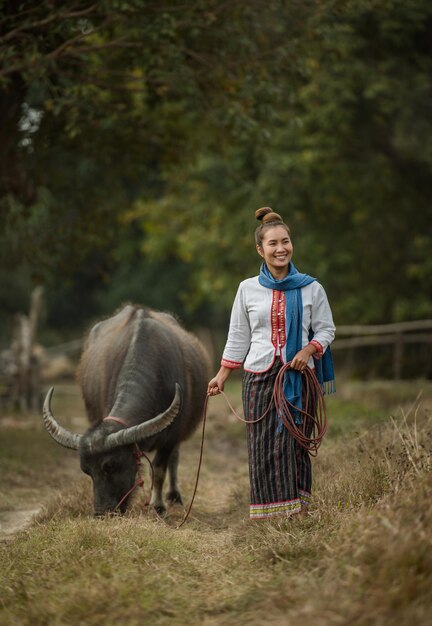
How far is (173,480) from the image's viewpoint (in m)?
8.50

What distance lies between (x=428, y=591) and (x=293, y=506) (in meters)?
2.21

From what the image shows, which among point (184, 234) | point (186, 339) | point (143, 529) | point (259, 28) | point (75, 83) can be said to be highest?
point (259, 28)

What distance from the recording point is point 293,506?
237 inches

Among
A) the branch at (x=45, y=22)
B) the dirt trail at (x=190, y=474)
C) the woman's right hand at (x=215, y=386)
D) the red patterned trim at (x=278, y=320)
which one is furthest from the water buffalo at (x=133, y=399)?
the branch at (x=45, y=22)

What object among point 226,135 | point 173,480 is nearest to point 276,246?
point 173,480

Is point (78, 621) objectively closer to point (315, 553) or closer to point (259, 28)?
point (315, 553)

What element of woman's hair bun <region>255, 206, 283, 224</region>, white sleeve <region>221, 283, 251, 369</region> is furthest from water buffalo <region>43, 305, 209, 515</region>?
woman's hair bun <region>255, 206, 283, 224</region>

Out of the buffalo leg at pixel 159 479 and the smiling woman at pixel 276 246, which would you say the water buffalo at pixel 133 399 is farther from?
the smiling woman at pixel 276 246

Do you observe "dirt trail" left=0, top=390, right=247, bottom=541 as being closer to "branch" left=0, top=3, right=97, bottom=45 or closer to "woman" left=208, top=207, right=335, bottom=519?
"woman" left=208, top=207, right=335, bottom=519

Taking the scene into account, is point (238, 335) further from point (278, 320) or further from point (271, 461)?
point (271, 461)

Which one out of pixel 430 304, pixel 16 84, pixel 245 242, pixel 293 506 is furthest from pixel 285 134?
pixel 293 506

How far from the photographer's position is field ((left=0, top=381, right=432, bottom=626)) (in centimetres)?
399

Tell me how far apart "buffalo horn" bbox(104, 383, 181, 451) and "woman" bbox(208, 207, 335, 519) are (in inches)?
38.0

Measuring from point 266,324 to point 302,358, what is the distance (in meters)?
0.36
